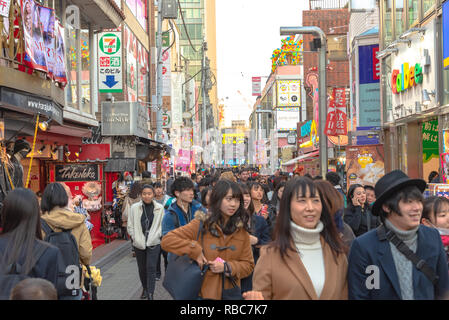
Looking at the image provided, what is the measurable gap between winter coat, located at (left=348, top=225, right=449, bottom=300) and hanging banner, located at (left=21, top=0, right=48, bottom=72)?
8.48m

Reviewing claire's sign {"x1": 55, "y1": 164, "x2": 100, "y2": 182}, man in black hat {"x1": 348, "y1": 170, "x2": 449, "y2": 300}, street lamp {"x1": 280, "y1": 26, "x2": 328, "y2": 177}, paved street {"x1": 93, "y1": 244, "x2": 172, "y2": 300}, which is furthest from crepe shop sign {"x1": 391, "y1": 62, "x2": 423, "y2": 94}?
man in black hat {"x1": 348, "y1": 170, "x2": 449, "y2": 300}

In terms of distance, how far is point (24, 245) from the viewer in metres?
3.83

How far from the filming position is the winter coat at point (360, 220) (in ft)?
25.2

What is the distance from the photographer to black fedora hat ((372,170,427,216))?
137 inches

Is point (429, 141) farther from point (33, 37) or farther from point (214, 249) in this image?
point (214, 249)

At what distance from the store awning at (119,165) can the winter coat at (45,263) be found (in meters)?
13.3

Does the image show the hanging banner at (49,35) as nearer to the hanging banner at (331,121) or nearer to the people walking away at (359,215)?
the people walking away at (359,215)

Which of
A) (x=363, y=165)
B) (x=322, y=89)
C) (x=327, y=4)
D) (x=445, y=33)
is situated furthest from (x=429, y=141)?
(x=327, y=4)

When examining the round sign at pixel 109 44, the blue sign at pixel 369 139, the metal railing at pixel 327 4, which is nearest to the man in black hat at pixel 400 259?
the round sign at pixel 109 44

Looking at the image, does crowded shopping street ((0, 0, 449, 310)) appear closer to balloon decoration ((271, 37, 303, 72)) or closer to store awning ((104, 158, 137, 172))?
store awning ((104, 158, 137, 172))

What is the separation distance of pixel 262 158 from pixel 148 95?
119ft

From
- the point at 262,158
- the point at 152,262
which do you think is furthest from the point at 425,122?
the point at 262,158

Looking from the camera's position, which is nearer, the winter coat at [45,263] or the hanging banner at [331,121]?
the winter coat at [45,263]

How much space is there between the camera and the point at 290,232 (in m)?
3.45
